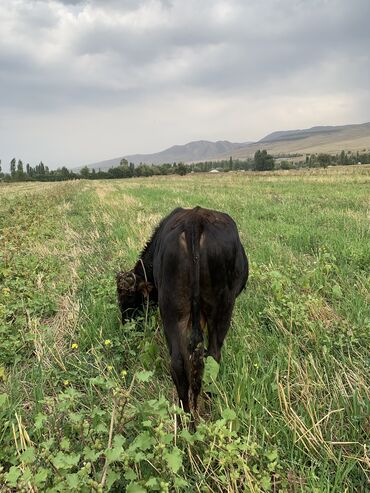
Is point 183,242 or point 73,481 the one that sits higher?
point 183,242

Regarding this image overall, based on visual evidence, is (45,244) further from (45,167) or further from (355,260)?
(45,167)

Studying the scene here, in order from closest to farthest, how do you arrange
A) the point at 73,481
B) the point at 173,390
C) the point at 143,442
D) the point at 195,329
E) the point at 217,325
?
the point at 73,481, the point at 143,442, the point at 195,329, the point at 217,325, the point at 173,390

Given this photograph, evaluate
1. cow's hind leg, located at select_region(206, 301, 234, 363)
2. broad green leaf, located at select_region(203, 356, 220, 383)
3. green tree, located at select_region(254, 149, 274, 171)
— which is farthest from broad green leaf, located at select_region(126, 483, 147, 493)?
green tree, located at select_region(254, 149, 274, 171)

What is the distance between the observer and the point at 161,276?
111 inches

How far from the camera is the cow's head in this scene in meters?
3.88

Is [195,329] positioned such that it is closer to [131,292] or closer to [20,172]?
[131,292]

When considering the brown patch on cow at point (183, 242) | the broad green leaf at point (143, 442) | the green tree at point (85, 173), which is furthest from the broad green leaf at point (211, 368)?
the green tree at point (85, 173)

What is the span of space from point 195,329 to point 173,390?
71 cm

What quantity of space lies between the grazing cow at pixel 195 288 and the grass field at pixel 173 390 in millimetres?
188

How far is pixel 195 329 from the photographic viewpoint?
8.47 feet

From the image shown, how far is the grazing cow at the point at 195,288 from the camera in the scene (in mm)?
2531

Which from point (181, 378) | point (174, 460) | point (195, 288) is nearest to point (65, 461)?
point (174, 460)

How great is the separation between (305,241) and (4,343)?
532 cm

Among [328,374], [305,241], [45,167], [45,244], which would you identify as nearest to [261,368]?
[328,374]
